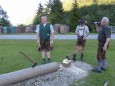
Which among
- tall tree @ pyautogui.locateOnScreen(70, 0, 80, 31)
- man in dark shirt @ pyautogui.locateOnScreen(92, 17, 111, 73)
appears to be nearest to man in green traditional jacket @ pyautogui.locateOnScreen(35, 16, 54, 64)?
man in dark shirt @ pyautogui.locateOnScreen(92, 17, 111, 73)

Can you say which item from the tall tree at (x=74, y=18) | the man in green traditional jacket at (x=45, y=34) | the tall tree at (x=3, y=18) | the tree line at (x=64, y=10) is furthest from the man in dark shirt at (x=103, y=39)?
the tall tree at (x=3, y=18)

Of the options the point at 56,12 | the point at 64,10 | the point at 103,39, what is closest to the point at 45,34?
the point at 103,39

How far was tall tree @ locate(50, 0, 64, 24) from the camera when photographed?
50481mm

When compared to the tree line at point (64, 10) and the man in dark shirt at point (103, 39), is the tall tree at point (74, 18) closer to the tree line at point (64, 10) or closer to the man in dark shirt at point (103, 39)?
the tree line at point (64, 10)

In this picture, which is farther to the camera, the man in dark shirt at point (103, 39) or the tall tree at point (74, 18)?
the tall tree at point (74, 18)

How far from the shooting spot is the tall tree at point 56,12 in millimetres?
50481

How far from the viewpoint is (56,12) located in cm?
5103

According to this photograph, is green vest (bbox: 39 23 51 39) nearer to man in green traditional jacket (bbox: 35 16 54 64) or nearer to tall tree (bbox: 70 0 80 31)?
man in green traditional jacket (bbox: 35 16 54 64)

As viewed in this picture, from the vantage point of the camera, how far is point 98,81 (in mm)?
8695

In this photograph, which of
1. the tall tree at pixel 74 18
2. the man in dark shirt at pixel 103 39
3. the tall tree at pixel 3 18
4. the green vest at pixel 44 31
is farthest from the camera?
the tall tree at pixel 3 18

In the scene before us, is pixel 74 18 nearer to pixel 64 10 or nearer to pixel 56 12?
pixel 56 12

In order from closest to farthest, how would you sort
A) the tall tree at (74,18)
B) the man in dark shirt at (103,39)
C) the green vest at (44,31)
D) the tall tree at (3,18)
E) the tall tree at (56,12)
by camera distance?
the man in dark shirt at (103,39) < the green vest at (44,31) < the tall tree at (74,18) < the tall tree at (3,18) < the tall tree at (56,12)

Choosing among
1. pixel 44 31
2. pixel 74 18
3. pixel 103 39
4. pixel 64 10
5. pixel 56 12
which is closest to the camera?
pixel 103 39

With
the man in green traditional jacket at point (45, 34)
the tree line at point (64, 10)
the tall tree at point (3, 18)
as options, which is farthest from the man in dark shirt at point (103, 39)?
the tall tree at point (3, 18)
